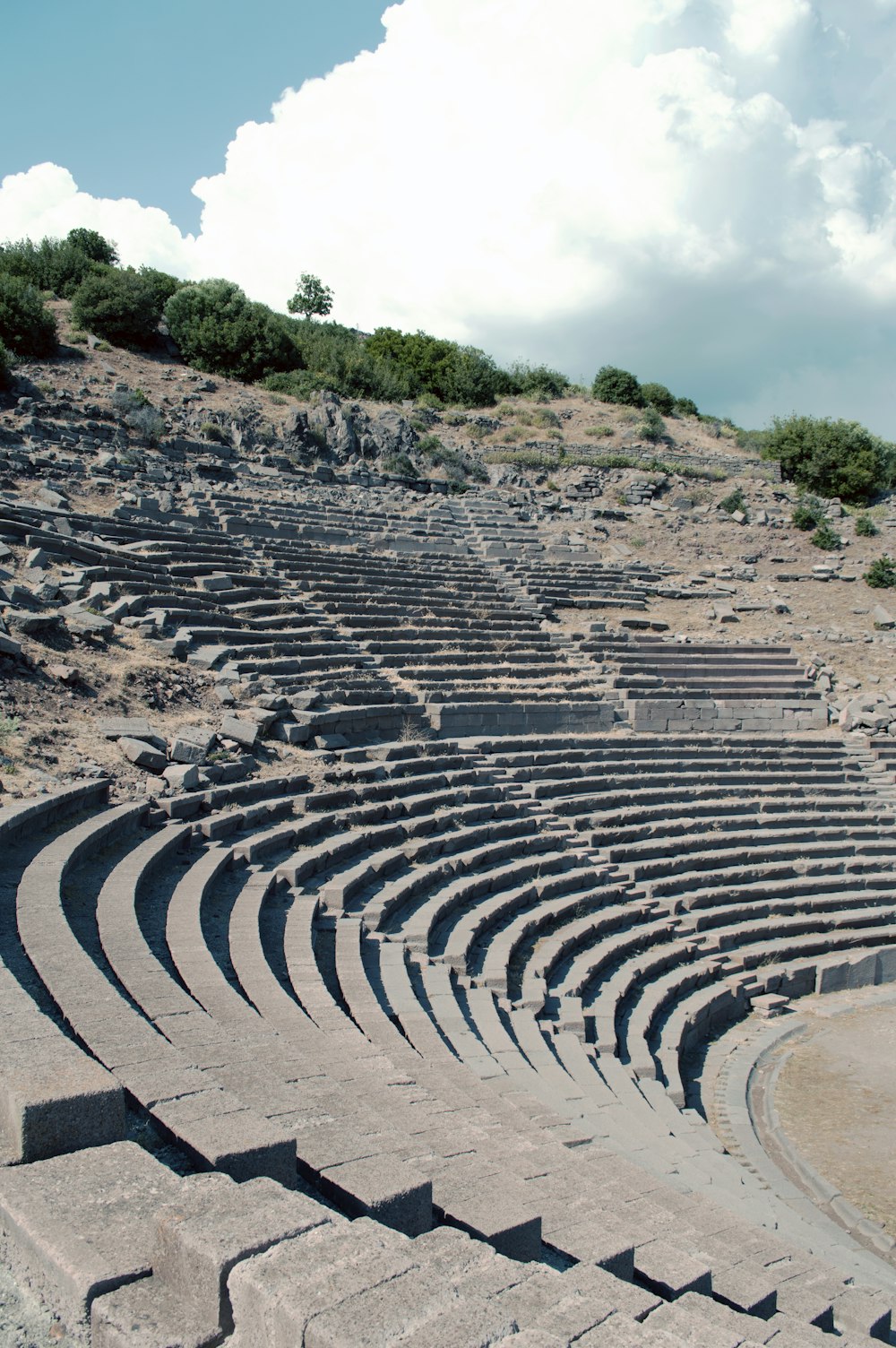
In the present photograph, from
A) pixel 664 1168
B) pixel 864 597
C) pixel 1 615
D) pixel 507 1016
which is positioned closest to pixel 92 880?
pixel 507 1016

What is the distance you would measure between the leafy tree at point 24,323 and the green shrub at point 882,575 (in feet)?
82.7

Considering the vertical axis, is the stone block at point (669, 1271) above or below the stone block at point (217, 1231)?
below

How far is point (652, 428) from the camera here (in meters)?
39.5

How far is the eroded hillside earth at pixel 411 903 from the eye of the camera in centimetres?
307

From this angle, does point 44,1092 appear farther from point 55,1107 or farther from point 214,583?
point 214,583

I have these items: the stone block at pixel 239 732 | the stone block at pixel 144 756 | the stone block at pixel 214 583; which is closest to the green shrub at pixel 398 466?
the stone block at pixel 214 583

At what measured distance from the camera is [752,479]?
3656cm

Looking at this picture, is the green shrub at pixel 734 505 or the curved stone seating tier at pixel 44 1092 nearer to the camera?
the curved stone seating tier at pixel 44 1092

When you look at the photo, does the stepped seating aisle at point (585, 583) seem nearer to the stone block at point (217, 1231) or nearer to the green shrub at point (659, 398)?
the stone block at point (217, 1231)

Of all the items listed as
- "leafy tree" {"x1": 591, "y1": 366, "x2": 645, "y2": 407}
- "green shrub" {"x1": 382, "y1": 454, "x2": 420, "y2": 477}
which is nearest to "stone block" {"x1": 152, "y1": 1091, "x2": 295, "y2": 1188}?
"green shrub" {"x1": 382, "y1": 454, "x2": 420, "y2": 477}

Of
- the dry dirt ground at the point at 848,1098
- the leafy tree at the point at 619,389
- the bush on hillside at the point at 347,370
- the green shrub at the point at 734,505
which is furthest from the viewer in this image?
the leafy tree at the point at 619,389

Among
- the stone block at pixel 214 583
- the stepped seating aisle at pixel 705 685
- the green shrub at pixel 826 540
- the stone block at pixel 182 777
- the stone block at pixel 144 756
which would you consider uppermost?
the green shrub at pixel 826 540

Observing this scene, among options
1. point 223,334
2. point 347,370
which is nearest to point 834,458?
point 347,370

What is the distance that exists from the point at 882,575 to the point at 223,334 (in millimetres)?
23190
